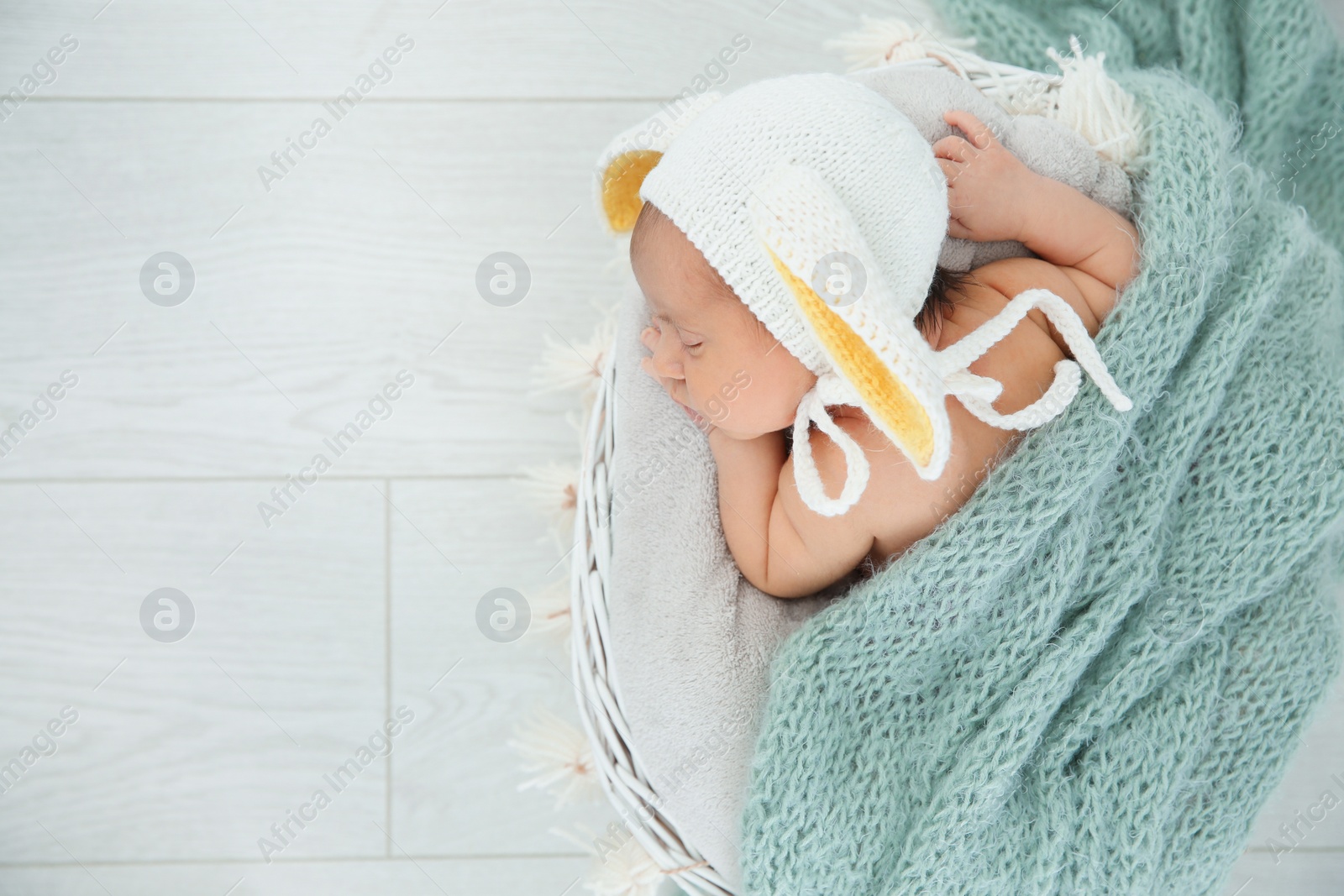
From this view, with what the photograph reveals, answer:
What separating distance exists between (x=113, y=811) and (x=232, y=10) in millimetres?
1055

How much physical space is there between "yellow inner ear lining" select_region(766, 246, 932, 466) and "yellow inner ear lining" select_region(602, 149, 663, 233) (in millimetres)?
295

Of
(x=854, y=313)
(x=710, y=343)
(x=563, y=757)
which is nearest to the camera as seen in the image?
(x=854, y=313)

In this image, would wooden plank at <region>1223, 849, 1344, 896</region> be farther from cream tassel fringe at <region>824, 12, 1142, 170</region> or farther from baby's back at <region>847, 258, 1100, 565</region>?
cream tassel fringe at <region>824, 12, 1142, 170</region>

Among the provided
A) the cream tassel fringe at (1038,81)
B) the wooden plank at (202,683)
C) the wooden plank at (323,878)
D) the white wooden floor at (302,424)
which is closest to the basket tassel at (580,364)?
the white wooden floor at (302,424)

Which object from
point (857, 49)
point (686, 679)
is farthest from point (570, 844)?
point (857, 49)

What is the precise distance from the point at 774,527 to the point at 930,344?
236mm

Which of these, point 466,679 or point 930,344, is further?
point 466,679

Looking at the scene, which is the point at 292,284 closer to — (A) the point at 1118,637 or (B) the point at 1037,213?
(B) the point at 1037,213

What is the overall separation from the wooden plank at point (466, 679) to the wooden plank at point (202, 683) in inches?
1.4

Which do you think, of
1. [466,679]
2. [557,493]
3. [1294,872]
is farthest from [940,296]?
[1294,872]

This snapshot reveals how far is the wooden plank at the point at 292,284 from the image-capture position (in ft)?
4.18

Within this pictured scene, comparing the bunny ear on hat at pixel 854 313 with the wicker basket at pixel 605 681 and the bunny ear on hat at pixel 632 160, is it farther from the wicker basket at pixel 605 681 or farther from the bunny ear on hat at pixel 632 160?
the wicker basket at pixel 605 681

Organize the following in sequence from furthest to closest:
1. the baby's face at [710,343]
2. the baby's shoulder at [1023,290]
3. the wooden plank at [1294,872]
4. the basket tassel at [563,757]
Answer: the wooden plank at [1294,872], the basket tassel at [563,757], the baby's shoulder at [1023,290], the baby's face at [710,343]

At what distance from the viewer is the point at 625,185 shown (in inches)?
37.9
